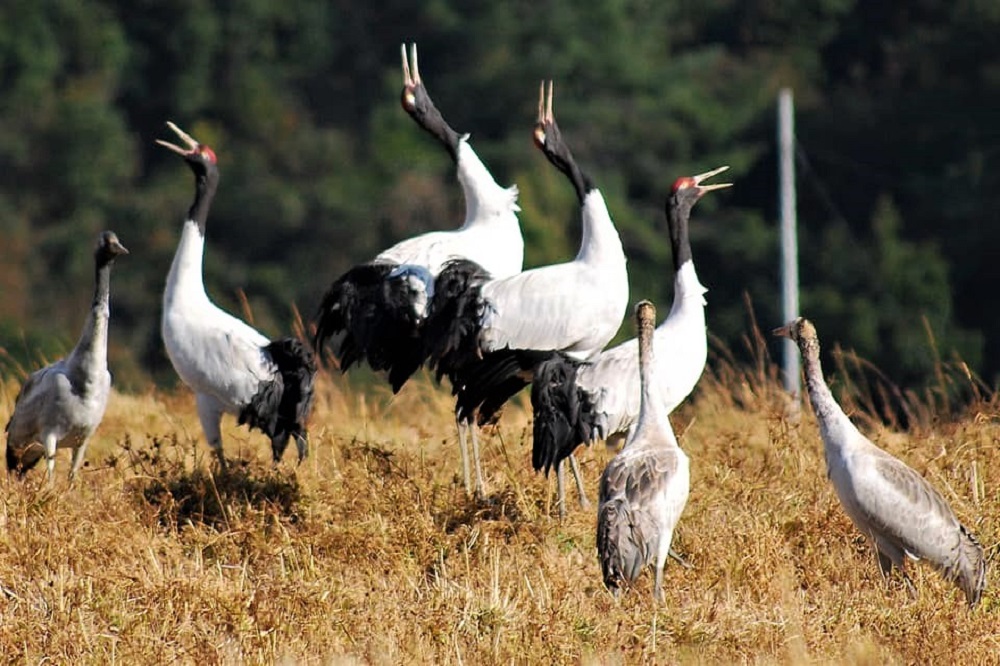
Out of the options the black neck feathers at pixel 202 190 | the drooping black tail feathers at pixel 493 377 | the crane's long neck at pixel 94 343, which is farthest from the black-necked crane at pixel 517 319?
the crane's long neck at pixel 94 343

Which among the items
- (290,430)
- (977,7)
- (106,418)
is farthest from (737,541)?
(977,7)

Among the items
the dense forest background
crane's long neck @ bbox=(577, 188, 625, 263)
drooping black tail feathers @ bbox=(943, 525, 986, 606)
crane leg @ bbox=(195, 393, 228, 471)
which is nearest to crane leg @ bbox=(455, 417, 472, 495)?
crane's long neck @ bbox=(577, 188, 625, 263)

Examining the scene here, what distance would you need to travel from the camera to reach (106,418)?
11.2 metres

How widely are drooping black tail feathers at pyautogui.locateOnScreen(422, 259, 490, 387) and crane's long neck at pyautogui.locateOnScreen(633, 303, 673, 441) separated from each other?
1.10 meters

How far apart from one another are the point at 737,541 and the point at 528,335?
55.2 inches

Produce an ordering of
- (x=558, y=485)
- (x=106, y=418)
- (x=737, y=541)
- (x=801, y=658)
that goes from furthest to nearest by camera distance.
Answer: (x=106, y=418)
(x=558, y=485)
(x=737, y=541)
(x=801, y=658)

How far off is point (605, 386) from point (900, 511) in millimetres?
1534

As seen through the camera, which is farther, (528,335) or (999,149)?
(999,149)

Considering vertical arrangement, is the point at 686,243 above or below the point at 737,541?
above

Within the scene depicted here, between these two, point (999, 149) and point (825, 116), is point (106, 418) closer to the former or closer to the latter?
point (999, 149)

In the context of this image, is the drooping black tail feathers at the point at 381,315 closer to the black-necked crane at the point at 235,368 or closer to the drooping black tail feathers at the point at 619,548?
the black-necked crane at the point at 235,368

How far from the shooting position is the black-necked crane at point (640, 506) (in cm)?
738

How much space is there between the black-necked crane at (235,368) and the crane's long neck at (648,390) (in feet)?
6.18

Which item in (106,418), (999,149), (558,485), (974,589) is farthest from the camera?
(999,149)
